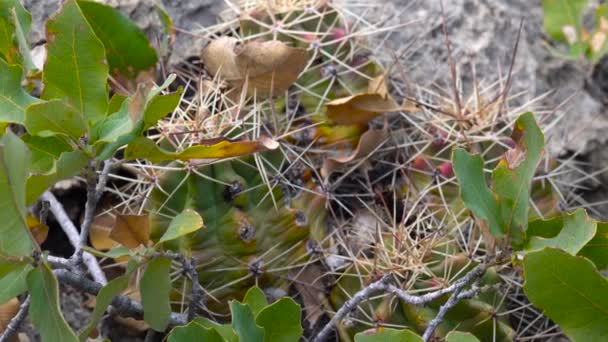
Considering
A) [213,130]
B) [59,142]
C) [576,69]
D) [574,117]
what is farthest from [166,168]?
[576,69]

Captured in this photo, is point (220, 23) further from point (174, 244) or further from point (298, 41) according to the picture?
point (174, 244)

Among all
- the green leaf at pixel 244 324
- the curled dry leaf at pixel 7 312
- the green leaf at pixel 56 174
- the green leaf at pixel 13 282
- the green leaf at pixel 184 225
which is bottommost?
the curled dry leaf at pixel 7 312

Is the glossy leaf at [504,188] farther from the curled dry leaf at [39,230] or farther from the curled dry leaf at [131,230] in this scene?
the curled dry leaf at [39,230]

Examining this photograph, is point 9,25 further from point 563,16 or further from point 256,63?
point 563,16

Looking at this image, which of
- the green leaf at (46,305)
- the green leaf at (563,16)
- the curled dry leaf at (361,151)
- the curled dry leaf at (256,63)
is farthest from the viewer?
the green leaf at (563,16)

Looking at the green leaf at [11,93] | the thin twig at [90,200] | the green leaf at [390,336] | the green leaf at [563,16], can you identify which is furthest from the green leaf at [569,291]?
the green leaf at [563,16]

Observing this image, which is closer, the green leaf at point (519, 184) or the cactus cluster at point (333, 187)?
the green leaf at point (519, 184)
